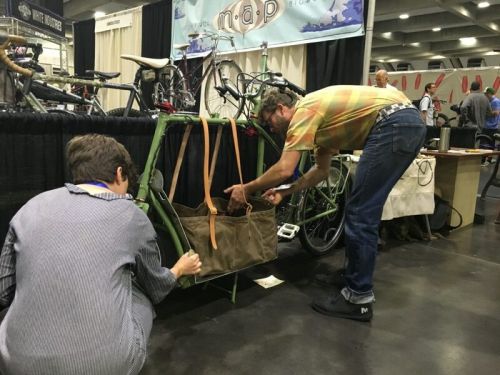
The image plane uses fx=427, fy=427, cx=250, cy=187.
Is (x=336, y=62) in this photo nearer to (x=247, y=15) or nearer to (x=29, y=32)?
(x=247, y=15)

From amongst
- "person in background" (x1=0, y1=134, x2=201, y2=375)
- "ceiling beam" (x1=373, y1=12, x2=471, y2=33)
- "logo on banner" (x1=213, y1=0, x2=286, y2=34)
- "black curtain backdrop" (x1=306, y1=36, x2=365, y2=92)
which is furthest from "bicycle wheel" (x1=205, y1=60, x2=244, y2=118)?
"ceiling beam" (x1=373, y1=12, x2=471, y2=33)

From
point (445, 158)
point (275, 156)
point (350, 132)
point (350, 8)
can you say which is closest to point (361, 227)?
point (350, 132)

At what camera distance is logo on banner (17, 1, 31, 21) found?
531cm

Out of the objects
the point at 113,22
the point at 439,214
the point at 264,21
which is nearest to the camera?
the point at 439,214

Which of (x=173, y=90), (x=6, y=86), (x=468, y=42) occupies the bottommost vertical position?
(x=6, y=86)

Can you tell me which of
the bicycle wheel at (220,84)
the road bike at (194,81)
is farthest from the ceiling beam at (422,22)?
the bicycle wheel at (220,84)

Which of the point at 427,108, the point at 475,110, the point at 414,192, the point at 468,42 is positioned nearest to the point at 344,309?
the point at 414,192

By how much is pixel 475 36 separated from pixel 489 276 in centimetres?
1074

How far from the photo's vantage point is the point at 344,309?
2201mm

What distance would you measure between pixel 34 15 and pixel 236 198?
16.0 feet

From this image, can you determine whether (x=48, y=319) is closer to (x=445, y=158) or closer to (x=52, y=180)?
(x=52, y=180)

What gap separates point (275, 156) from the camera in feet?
9.72

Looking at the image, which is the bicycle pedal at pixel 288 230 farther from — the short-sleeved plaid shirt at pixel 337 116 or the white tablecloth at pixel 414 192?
the white tablecloth at pixel 414 192

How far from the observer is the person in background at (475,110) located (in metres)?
7.62
